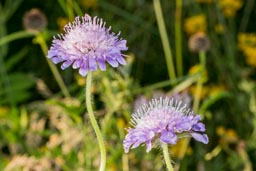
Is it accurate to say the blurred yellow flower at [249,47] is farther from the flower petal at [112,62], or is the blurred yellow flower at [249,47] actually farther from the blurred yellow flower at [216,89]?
the flower petal at [112,62]

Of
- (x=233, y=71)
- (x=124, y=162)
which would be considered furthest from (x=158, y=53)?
(x=124, y=162)

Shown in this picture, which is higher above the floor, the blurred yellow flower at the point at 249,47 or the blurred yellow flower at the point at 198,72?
the blurred yellow flower at the point at 198,72

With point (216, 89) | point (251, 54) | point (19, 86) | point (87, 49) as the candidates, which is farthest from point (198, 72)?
point (87, 49)

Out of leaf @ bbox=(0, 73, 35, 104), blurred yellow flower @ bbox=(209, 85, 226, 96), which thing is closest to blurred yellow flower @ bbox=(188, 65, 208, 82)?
blurred yellow flower @ bbox=(209, 85, 226, 96)

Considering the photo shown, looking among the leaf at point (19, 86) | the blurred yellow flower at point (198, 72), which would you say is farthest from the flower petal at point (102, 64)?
the leaf at point (19, 86)

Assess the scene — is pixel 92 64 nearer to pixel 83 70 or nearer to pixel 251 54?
pixel 83 70

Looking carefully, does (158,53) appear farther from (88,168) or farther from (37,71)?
(88,168)
